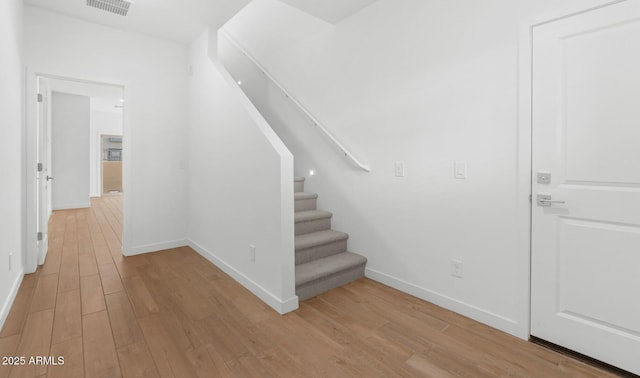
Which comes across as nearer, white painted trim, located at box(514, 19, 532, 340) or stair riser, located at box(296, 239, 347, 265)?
white painted trim, located at box(514, 19, 532, 340)

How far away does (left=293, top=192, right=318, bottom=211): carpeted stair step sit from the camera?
3.37 m

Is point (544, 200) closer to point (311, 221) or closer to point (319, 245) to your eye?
point (319, 245)

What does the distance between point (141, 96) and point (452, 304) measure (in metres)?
4.04

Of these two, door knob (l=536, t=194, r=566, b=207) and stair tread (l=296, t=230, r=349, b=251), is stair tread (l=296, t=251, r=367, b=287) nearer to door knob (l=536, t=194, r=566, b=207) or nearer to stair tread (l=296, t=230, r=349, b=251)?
stair tread (l=296, t=230, r=349, b=251)

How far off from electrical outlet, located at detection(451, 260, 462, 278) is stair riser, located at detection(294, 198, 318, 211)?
166cm

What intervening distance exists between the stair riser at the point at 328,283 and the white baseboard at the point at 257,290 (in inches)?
5.8

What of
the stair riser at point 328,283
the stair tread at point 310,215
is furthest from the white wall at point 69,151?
the stair riser at point 328,283

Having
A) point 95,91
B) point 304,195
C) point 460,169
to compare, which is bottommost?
point 304,195

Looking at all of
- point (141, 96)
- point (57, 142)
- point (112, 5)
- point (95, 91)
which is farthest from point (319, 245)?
point (57, 142)

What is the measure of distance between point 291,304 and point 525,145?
1.98 m

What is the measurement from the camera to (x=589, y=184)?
1.72 meters

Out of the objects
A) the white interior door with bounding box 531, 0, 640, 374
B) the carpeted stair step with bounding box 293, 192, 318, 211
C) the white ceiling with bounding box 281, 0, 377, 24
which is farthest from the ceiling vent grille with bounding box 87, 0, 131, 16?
the white interior door with bounding box 531, 0, 640, 374

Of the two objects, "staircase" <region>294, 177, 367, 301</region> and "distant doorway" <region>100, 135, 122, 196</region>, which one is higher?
"distant doorway" <region>100, 135, 122, 196</region>

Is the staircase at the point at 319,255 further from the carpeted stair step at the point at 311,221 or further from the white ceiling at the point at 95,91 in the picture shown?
the white ceiling at the point at 95,91
